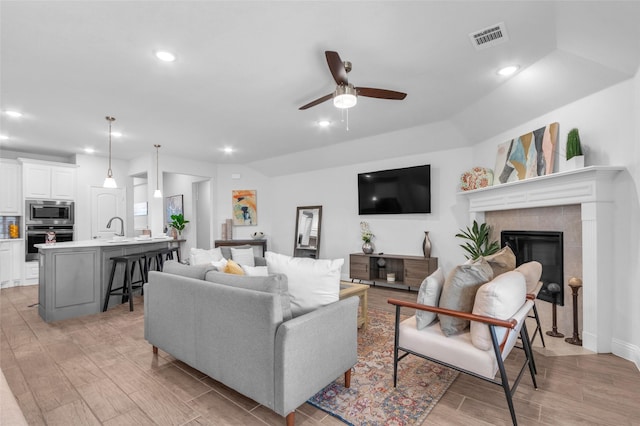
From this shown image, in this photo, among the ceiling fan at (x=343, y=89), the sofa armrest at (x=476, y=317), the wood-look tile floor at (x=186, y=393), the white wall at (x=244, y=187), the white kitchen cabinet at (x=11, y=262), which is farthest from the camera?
the white wall at (x=244, y=187)

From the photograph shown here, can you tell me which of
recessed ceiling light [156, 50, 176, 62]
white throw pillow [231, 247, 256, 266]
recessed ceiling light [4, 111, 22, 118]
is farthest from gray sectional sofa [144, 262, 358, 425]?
recessed ceiling light [4, 111, 22, 118]

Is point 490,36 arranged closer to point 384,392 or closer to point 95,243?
point 384,392

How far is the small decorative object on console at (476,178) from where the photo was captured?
4234 mm

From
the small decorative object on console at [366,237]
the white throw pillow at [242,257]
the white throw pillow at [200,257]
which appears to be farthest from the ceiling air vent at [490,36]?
the small decorative object on console at [366,237]

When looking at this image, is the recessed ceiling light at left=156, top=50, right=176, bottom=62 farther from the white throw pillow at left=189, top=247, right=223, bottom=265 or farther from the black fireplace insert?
the black fireplace insert

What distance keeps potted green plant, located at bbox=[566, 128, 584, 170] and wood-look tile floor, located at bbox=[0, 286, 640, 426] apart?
69.3 inches

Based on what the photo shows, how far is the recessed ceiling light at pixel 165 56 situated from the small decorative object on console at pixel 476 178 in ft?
13.2

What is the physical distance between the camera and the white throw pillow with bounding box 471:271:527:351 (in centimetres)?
173

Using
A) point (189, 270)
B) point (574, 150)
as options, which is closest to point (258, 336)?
point (189, 270)

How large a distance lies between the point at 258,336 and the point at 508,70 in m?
3.34

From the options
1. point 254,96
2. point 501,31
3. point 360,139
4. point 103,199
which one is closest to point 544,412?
point 501,31

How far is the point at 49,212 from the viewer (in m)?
5.83

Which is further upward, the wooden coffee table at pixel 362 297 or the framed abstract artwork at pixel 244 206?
the framed abstract artwork at pixel 244 206

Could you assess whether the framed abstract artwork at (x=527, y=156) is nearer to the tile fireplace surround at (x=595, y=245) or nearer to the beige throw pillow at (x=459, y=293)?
the tile fireplace surround at (x=595, y=245)
